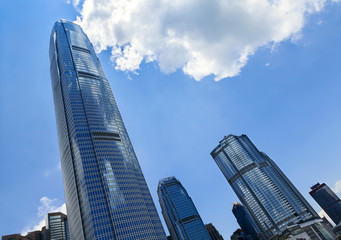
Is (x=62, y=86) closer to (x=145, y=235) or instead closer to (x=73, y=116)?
(x=73, y=116)

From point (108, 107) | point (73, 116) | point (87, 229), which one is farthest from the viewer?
point (108, 107)

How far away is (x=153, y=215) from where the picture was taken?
139 metres

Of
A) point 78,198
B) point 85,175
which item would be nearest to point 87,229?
point 78,198

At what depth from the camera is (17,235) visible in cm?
19225

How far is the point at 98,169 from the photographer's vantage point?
138m

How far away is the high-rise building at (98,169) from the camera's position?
12219cm

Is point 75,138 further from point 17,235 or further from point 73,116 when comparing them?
point 17,235

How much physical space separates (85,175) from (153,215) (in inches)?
1769

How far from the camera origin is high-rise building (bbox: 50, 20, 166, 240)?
401ft

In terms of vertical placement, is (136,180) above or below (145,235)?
above

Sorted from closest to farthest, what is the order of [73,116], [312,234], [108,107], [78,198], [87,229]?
[87,229] < [78,198] < [73,116] < [108,107] < [312,234]

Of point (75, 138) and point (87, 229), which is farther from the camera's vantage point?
point (75, 138)

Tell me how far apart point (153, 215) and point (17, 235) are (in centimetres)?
12967

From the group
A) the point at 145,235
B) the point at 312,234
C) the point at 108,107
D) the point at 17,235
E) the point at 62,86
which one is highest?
the point at 62,86
